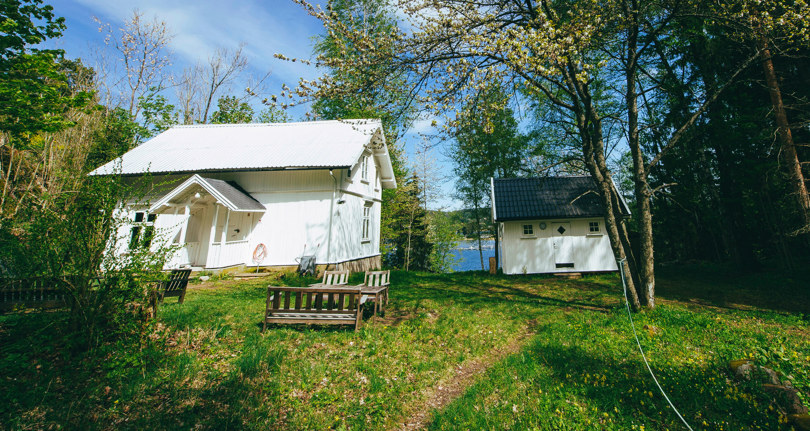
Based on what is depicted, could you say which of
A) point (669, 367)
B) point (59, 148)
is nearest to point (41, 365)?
point (669, 367)

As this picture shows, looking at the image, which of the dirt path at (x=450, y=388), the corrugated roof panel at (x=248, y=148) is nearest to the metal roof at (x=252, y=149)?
the corrugated roof panel at (x=248, y=148)

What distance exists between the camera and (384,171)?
20438 millimetres

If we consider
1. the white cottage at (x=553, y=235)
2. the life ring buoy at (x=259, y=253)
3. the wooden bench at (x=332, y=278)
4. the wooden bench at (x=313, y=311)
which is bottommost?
the wooden bench at (x=313, y=311)

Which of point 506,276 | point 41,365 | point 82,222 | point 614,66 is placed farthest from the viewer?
point 506,276

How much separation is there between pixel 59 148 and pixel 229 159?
9202mm

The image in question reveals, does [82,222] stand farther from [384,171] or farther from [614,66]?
[384,171]

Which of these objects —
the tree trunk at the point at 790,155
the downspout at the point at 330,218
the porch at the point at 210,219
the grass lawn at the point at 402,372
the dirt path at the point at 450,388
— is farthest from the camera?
the downspout at the point at 330,218

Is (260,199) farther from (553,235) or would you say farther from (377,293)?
(553,235)

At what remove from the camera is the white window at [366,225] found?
686 inches

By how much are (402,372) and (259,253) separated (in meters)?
11.2

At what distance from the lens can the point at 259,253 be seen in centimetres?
1382

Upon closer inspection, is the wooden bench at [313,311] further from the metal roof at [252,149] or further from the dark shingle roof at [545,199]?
the dark shingle roof at [545,199]

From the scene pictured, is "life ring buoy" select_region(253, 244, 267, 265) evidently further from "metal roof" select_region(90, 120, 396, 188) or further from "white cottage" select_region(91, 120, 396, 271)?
"metal roof" select_region(90, 120, 396, 188)

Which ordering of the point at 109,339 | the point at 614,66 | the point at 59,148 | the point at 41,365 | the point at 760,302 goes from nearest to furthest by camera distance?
the point at 41,365 → the point at 109,339 → the point at 760,302 → the point at 614,66 → the point at 59,148
